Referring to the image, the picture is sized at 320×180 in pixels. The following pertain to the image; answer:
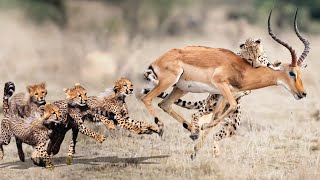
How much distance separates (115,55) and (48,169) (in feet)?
32.3

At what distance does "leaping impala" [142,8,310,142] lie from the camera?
8859mm

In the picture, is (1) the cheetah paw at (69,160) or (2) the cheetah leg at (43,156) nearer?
(2) the cheetah leg at (43,156)

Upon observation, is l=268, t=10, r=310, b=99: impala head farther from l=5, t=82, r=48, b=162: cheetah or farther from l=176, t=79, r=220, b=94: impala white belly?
l=5, t=82, r=48, b=162: cheetah

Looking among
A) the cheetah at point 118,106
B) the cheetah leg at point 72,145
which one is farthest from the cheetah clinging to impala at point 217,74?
the cheetah leg at point 72,145

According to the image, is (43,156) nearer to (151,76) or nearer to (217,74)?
(151,76)

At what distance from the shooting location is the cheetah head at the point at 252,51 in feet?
29.9

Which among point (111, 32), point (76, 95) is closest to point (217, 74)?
point (76, 95)

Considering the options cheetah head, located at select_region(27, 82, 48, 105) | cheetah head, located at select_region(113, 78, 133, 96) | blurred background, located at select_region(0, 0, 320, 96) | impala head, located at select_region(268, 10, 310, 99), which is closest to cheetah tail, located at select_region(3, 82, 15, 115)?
cheetah head, located at select_region(27, 82, 48, 105)

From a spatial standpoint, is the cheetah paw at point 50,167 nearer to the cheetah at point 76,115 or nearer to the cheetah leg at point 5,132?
the cheetah at point 76,115

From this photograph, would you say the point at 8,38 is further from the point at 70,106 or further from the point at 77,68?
the point at 70,106

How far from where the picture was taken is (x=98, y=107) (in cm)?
882

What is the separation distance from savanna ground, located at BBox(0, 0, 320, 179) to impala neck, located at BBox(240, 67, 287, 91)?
0.79 m

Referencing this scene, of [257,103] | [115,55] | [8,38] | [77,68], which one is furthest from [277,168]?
[8,38]

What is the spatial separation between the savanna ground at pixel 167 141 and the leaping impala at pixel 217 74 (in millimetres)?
519
